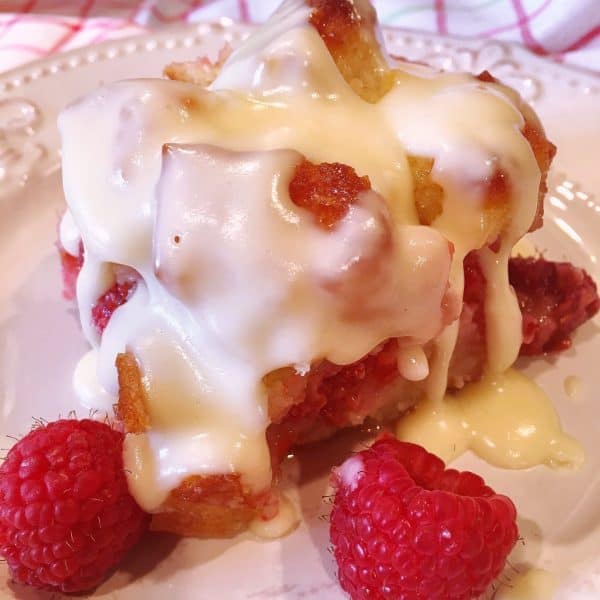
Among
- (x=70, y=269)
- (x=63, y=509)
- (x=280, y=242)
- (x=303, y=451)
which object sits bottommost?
(x=303, y=451)

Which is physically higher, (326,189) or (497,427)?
(326,189)

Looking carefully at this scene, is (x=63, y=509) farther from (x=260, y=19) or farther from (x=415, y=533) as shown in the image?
(x=260, y=19)

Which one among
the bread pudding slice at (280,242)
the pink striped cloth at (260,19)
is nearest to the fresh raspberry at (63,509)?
the bread pudding slice at (280,242)

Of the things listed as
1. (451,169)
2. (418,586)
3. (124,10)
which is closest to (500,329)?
(451,169)

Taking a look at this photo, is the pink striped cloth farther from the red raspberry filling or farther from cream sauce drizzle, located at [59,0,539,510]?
the red raspberry filling

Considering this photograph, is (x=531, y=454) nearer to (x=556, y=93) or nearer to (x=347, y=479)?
(x=347, y=479)

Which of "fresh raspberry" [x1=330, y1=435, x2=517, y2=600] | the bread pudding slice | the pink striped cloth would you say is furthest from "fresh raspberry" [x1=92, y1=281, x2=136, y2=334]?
the pink striped cloth

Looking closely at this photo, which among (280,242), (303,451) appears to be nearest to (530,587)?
(303,451)
